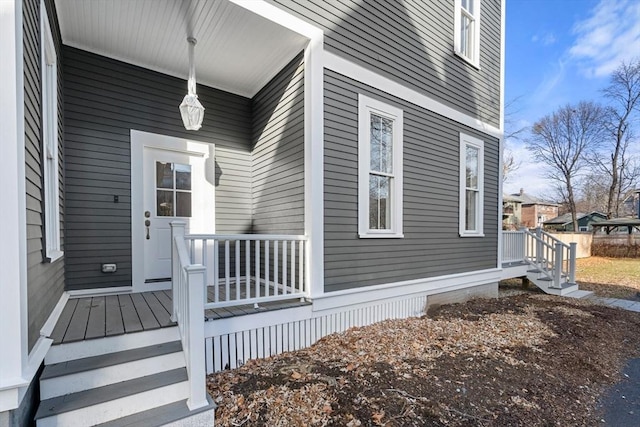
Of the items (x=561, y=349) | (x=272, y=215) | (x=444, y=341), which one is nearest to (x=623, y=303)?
(x=561, y=349)

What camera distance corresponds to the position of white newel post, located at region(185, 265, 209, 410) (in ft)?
7.22

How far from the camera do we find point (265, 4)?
3.31m

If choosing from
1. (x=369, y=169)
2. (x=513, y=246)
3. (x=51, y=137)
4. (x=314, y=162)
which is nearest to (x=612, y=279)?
(x=513, y=246)

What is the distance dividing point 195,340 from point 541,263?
818cm

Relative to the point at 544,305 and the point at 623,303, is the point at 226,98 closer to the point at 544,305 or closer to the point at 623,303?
the point at 544,305

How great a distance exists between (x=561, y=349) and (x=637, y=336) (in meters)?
1.78

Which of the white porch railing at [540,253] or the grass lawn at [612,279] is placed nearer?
the white porch railing at [540,253]

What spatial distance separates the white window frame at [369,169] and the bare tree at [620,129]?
78.3 ft

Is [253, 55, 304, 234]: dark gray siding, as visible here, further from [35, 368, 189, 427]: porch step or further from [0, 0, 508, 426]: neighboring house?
[35, 368, 189, 427]: porch step

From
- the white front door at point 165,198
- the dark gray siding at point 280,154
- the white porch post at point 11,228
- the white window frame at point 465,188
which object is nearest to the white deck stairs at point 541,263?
the white window frame at point 465,188

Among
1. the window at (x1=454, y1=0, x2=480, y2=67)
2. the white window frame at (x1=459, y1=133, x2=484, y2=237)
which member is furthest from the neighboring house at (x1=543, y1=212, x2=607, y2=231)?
the window at (x1=454, y1=0, x2=480, y2=67)

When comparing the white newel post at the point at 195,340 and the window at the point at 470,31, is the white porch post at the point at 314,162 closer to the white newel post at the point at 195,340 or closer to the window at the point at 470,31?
the white newel post at the point at 195,340

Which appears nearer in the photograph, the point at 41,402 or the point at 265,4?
the point at 41,402

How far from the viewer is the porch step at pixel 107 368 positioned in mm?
2119
